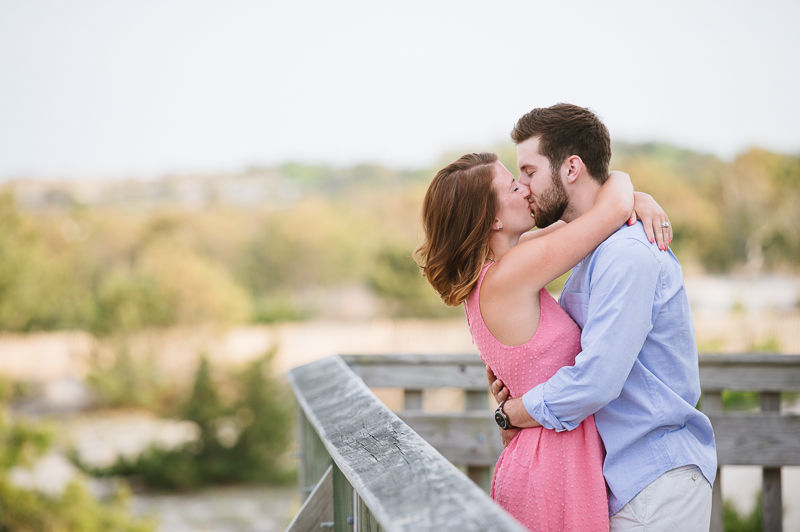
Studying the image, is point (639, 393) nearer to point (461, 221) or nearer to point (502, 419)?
point (502, 419)

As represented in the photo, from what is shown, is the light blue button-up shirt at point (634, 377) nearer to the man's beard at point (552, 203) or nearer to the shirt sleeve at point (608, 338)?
the shirt sleeve at point (608, 338)

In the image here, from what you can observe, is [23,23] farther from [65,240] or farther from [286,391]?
[286,391]

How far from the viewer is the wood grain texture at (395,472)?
0.82m

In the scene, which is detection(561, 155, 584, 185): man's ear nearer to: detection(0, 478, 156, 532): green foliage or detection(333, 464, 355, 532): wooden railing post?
detection(333, 464, 355, 532): wooden railing post

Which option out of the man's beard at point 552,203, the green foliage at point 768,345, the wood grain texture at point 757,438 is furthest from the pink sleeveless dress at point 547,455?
the green foliage at point 768,345

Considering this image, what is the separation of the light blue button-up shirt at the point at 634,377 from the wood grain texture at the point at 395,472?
0.41m

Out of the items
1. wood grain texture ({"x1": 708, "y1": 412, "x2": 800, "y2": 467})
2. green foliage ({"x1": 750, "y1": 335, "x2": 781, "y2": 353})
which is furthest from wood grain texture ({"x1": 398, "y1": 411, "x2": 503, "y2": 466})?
green foliage ({"x1": 750, "y1": 335, "x2": 781, "y2": 353})

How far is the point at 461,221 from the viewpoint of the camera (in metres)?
1.66

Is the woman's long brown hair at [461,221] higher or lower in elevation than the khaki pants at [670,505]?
higher

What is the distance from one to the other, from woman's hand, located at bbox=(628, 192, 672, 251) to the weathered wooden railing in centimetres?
74

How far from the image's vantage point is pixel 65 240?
3033 cm

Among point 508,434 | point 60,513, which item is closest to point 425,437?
point 508,434

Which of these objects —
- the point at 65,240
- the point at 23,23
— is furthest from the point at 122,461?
the point at 23,23

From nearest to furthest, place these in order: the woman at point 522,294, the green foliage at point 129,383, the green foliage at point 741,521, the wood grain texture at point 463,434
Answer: the woman at point 522,294 → the wood grain texture at point 463,434 → the green foliage at point 741,521 → the green foliage at point 129,383
